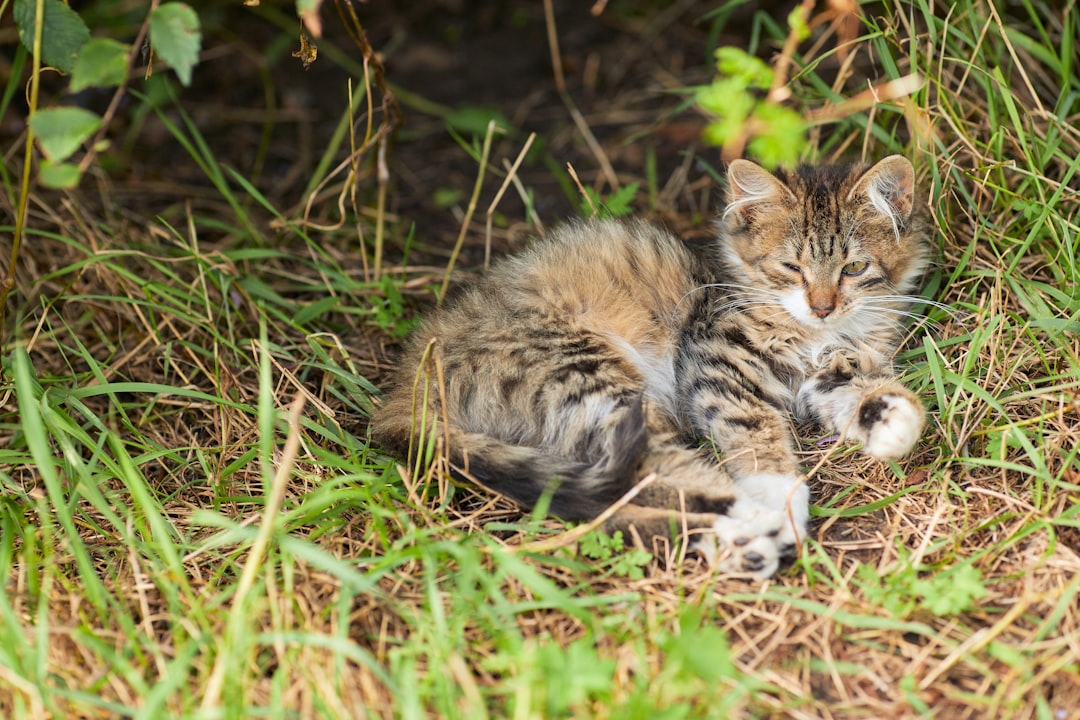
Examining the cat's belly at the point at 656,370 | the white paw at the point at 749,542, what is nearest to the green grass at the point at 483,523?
the white paw at the point at 749,542

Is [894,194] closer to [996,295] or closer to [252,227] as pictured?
[996,295]

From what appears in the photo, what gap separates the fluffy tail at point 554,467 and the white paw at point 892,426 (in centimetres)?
71

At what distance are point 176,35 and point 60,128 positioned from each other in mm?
360

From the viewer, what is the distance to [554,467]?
267cm

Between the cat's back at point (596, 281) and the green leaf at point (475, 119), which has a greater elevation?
the green leaf at point (475, 119)

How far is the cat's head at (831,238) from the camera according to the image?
122 inches

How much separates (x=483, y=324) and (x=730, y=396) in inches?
34.0

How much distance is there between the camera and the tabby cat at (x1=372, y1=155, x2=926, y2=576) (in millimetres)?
2693

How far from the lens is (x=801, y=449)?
3.09m

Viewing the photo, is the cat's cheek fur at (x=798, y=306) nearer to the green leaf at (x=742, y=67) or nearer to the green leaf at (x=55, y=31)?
the green leaf at (x=742, y=67)

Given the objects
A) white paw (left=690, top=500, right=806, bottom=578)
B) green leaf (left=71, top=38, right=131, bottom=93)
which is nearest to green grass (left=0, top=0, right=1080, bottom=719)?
white paw (left=690, top=500, right=806, bottom=578)

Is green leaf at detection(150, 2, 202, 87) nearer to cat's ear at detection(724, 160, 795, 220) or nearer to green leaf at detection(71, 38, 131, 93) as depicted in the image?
green leaf at detection(71, 38, 131, 93)

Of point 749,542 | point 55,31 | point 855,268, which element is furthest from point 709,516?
point 55,31

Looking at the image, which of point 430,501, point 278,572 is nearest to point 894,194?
point 430,501
